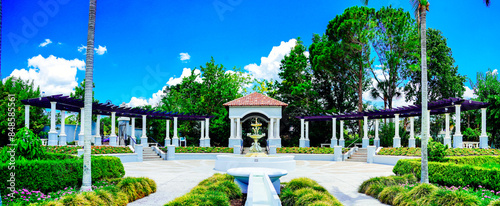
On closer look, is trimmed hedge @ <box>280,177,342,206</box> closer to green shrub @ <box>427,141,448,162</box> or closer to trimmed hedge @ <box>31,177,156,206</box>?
trimmed hedge @ <box>31,177,156,206</box>

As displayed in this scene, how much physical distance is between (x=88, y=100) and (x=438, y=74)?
36.4m

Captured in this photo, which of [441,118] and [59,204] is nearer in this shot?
[59,204]

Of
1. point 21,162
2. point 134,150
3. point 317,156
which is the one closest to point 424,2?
point 21,162

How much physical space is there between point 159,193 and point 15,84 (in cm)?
3220

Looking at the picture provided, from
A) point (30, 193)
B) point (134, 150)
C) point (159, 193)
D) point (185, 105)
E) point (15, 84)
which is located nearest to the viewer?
point (30, 193)

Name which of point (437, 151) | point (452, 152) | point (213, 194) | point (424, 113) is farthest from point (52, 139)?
point (452, 152)

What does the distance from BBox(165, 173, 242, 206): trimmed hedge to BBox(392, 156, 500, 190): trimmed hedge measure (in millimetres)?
6473

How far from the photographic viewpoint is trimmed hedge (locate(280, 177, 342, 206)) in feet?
27.5

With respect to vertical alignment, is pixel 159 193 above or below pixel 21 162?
below

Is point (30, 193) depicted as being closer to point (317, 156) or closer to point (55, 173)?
point (55, 173)

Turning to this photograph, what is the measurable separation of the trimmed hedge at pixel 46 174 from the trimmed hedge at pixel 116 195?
4.78ft

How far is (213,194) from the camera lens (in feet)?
29.5

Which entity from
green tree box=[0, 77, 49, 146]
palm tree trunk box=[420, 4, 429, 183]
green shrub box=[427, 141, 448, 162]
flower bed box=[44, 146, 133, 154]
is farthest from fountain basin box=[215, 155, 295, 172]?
green tree box=[0, 77, 49, 146]

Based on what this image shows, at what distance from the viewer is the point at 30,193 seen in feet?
29.6
